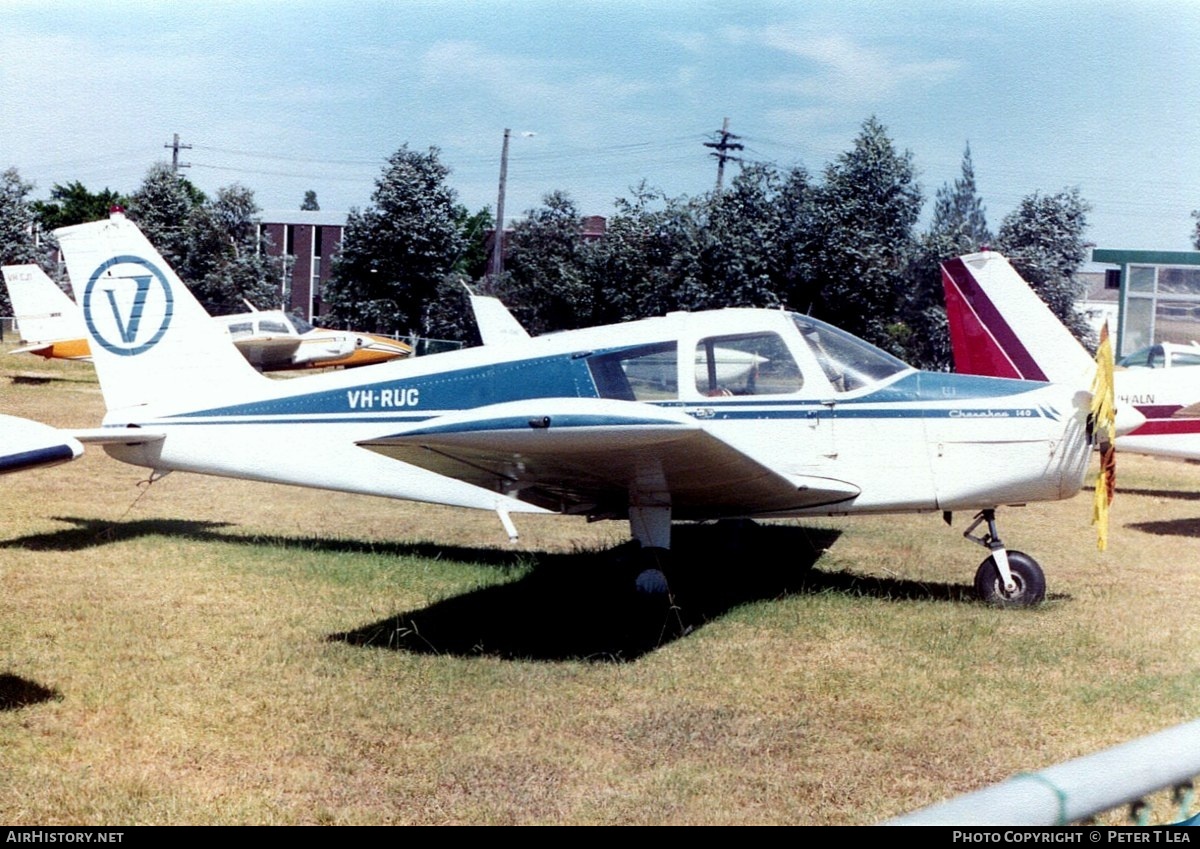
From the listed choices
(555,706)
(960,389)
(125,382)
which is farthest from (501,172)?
(555,706)

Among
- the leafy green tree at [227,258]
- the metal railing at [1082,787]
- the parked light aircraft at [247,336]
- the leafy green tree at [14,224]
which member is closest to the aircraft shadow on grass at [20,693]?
the metal railing at [1082,787]

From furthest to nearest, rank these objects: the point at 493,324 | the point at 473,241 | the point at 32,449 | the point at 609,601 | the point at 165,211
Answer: the point at 473,241
the point at 165,211
the point at 493,324
the point at 609,601
the point at 32,449

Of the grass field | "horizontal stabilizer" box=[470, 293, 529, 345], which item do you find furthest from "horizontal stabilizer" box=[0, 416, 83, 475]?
"horizontal stabilizer" box=[470, 293, 529, 345]

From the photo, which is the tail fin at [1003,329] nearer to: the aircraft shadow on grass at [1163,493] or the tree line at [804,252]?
the aircraft shadow on grass at [1163,493]

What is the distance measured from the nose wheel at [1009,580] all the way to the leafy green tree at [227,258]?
3109cm

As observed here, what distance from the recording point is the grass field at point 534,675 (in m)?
4.18

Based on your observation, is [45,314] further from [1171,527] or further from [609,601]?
[1171,527]

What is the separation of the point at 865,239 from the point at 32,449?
21474 millimetres

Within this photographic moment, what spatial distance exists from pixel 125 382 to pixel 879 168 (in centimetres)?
1898

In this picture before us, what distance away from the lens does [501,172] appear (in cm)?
3247

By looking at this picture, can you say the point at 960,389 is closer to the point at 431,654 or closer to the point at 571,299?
the point at 431,654

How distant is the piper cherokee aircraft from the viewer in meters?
6.87

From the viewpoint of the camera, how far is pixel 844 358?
757 cm

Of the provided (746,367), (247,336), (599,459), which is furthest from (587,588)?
(247,336)
